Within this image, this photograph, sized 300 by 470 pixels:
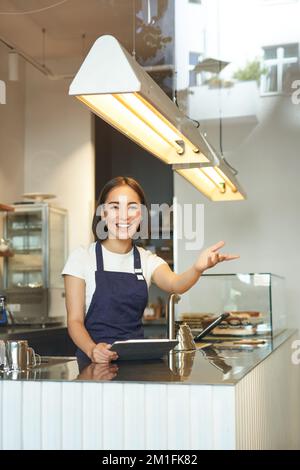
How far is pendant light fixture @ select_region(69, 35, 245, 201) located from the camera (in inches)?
70.2

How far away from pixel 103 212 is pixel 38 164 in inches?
140

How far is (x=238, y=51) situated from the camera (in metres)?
4.91

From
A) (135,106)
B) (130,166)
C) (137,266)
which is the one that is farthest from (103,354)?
(130,166)

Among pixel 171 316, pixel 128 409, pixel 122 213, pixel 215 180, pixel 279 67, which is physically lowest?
pixel 128 409

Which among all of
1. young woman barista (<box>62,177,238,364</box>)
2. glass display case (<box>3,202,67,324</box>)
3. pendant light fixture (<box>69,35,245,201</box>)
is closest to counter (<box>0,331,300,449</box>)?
young woman barista (<box>62,177,238,364</box>)

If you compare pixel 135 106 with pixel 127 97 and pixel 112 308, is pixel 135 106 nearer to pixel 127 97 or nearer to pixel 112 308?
pixel 127 97

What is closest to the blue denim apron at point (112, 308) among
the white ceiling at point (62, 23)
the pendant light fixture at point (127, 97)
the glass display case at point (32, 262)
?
the pendant light fixture at point (127, 97)

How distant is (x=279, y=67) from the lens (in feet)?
15.8

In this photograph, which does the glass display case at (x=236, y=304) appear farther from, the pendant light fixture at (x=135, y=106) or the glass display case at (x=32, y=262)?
the glass display case at (x=32, y=262)

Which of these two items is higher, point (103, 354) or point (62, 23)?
point (62, 23)

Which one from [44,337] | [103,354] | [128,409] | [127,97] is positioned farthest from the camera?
[44,337]

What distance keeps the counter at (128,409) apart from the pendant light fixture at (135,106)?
723mm

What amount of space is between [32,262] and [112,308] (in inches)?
127
